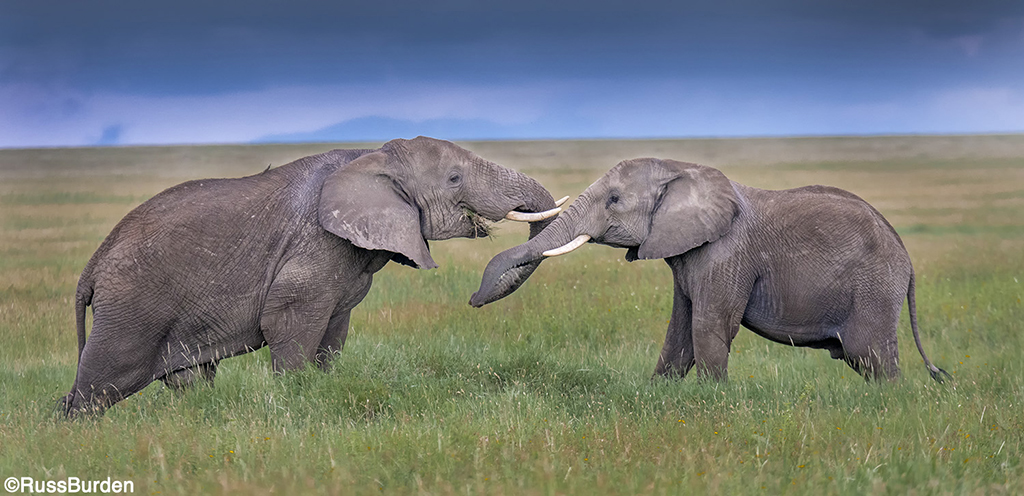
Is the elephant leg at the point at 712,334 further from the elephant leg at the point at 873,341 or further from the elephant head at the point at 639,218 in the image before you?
the elephant leg at the point at 873,341

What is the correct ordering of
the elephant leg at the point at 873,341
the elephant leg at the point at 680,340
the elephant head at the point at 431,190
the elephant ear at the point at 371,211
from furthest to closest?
the elephant leg at the point at 680,340 < the elephant leg at the point at 873,341 < the elephant head at the point at 431,190 < the elephant ear at the point at 371,211

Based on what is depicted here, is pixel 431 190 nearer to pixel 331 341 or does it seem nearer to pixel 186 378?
pixel 331 341

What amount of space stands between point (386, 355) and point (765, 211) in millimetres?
3692

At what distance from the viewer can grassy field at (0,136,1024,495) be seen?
20.0ft

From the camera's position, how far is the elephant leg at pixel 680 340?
8.91 m

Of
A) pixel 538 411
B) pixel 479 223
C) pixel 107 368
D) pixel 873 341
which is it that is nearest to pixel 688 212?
pixel 479 223

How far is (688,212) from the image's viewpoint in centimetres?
822

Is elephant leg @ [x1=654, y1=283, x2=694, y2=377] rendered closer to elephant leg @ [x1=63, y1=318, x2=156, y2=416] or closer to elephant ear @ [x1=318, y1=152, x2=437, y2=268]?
elephant ear @ [x1=318, y1=152, x2=437, y2=268]

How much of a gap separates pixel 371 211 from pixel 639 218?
2.29 m

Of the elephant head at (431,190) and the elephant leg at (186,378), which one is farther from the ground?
the elephant head at (431,190)

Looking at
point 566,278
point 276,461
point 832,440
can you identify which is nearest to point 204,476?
point 276,461

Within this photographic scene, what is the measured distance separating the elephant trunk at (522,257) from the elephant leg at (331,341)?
1.29 metres

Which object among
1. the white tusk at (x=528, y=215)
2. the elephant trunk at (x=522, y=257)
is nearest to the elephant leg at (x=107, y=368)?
the elephant trunk at (x=522, y=257)

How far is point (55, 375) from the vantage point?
9.92 meters
